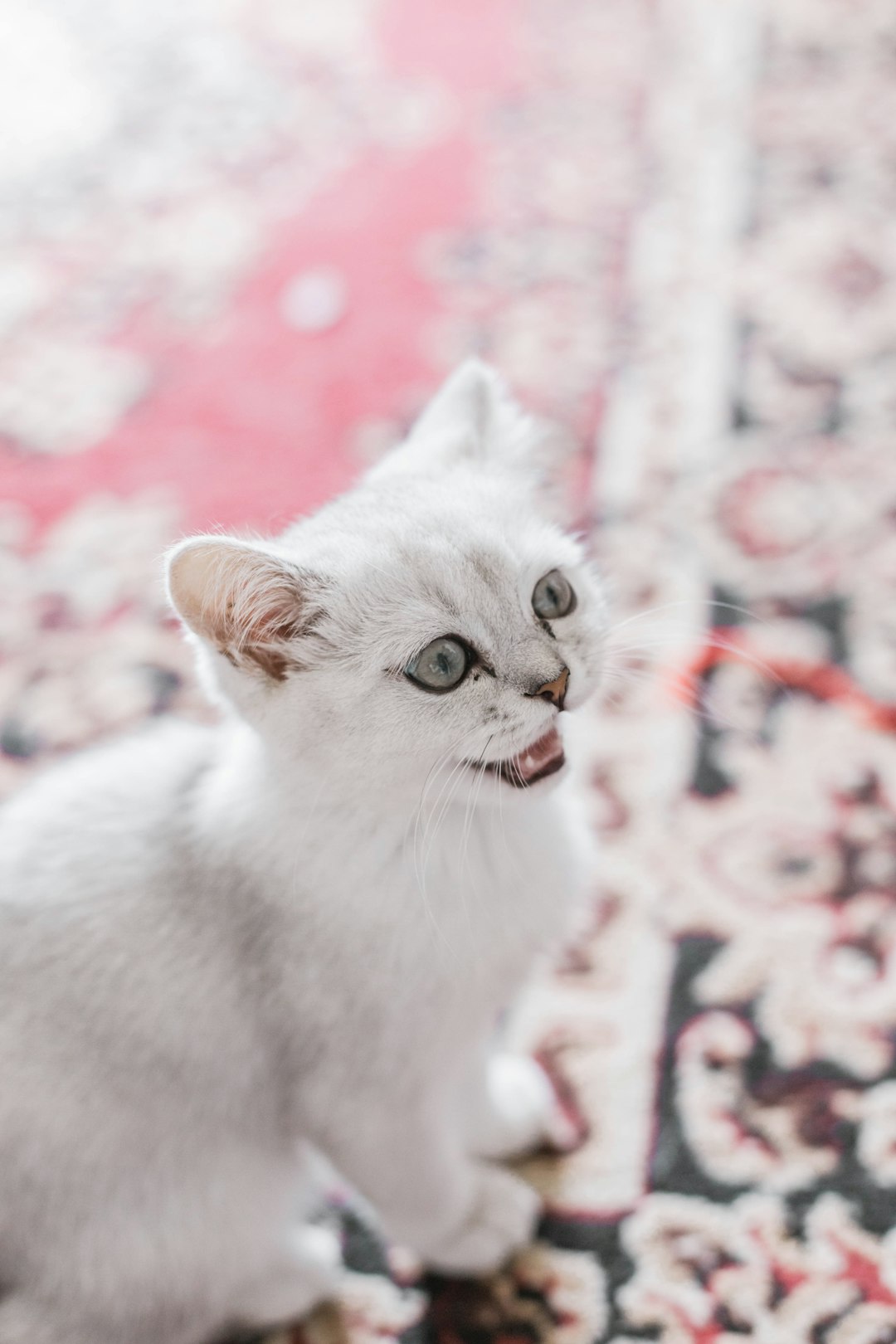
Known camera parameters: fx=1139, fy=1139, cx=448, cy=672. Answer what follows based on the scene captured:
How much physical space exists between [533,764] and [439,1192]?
372mm

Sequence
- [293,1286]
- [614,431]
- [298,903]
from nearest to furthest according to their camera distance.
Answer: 1. [298,903]
2. [293,1286]
3. [614,431]

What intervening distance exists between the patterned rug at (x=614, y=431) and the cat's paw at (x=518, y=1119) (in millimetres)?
22

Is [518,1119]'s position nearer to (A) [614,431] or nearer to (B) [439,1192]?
(B) [439,1192]

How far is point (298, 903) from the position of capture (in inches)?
33.2

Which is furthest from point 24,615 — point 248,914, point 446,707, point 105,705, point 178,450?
point 446,707

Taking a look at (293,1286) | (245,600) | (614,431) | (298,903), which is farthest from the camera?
(614,431)

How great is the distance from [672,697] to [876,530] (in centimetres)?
38

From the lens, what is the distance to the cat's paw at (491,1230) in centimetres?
97

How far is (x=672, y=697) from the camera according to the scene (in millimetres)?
1345

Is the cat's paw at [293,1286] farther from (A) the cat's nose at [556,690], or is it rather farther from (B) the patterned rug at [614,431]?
(A) the cat's nose at [556,690]

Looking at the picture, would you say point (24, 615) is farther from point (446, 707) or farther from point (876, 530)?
→ point (876, 530)

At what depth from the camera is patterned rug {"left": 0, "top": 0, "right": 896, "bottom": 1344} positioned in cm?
102

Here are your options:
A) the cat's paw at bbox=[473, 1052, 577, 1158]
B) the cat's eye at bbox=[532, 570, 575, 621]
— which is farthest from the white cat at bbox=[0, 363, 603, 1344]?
the cat's paw at bbox=[473, 1052, 577, 1158]

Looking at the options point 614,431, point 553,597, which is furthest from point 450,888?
point 614,431
